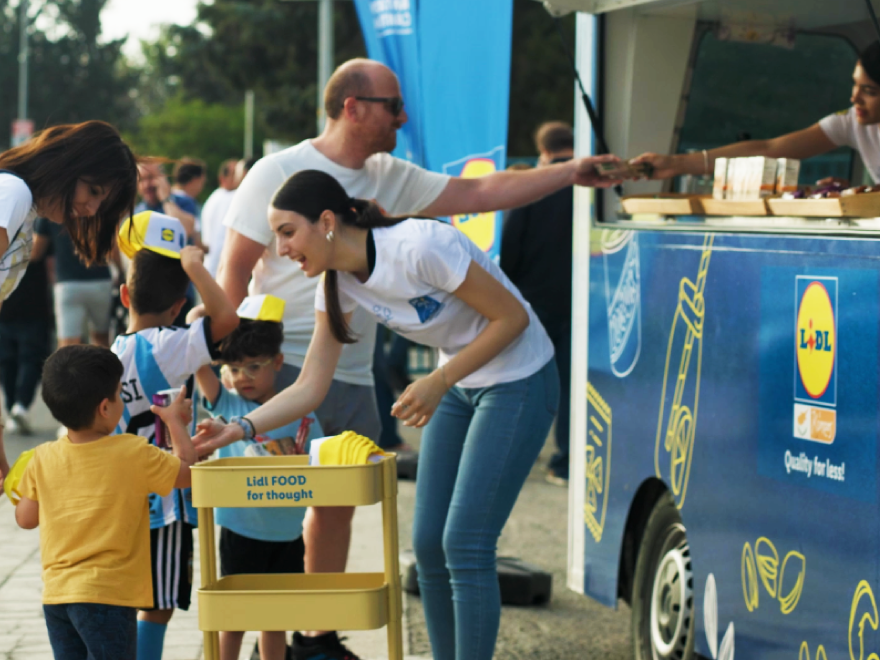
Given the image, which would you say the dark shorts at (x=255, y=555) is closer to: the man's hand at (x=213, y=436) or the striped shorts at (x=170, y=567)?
the striped shorts at (x=170, y=567)

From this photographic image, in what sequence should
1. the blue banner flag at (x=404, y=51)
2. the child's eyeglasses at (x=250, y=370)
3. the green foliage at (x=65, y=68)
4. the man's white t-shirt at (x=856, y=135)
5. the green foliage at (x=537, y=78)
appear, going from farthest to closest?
1. the green foliage at (x=65, y=68)
2. the green foliage at (x=537, y=78)
3. the blue banner flag at (x=404, y=51)
4. the man's white t-shirt at (x=856, y=135)
5. the child's eyeglasses at (x=250, y=370)

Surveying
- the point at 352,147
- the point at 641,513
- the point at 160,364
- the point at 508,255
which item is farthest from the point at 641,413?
Result: the point at 508,255

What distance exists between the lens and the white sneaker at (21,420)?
9430 mm

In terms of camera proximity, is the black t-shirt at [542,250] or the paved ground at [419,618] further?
the black t-shirt at [542,250]

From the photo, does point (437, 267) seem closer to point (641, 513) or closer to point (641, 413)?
point (641, 413)

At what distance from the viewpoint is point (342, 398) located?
451 centimetres

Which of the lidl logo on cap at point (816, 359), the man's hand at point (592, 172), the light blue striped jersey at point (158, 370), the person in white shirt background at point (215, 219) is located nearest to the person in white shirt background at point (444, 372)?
the light blue striped jersey at point (158, 370)

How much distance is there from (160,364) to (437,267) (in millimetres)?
903

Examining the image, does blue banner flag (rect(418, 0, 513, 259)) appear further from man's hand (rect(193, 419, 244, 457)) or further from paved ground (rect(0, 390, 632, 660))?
man's hand (rect(193, 419, 244, 457))

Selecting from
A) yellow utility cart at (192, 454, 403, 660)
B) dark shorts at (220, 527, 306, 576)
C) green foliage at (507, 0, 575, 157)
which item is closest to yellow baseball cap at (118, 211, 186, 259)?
dark shorts at (220, 527, 306, 576)

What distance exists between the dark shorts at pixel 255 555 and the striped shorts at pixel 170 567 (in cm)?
41

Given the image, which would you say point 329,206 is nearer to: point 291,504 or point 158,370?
point 158,370

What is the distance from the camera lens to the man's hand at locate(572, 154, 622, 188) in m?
4.62

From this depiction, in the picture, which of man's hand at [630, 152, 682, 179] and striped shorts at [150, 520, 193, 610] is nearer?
striped shorts at [150, 520, 193, 610]
